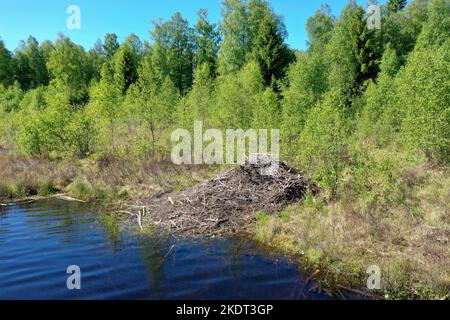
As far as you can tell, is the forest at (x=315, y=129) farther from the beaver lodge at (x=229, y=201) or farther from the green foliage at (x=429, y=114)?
the beaver lodge at (x=229, y=201)

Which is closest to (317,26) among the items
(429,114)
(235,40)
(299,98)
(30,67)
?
(235,40)

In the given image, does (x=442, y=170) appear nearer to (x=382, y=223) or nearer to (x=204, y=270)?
(x=382, y=223)

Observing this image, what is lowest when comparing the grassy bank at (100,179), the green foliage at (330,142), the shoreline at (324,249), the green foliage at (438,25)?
the shoreline at (324,249)

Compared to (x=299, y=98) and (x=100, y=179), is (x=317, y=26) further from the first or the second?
(x=100, y=179)

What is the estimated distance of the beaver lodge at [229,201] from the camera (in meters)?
11.7

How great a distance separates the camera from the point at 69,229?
40.4ft

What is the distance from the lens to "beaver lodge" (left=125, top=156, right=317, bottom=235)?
11.7 m

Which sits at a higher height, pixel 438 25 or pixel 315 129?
pixel 438 25

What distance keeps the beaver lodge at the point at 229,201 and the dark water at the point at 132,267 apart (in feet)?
3.10

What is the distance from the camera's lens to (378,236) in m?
9.50

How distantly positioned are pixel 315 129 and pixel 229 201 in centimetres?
367

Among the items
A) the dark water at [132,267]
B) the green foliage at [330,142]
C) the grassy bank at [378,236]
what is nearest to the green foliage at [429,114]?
the grassy bank at [378,236]

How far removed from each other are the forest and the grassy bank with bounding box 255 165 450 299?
40 millimetres
